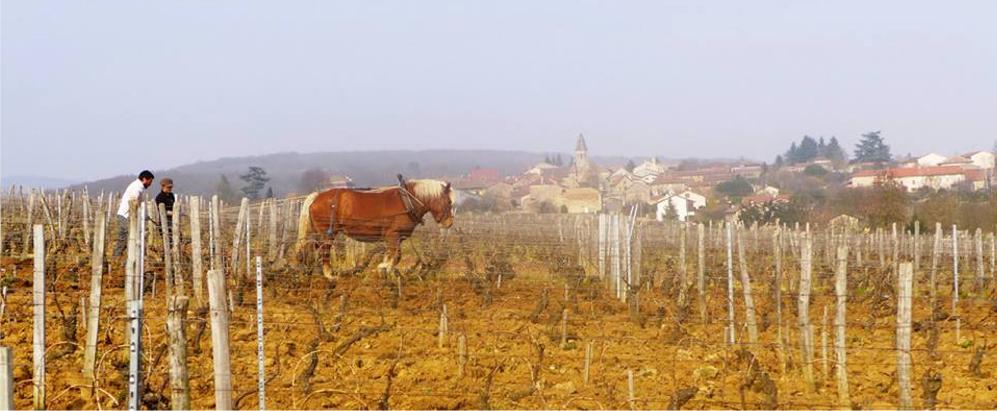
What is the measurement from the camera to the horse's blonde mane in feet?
57.5

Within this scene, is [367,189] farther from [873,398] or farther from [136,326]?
[136,326]

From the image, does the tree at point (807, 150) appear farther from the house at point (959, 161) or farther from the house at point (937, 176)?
the house at point (937, 176)

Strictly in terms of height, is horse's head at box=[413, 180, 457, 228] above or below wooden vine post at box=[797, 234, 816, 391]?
above

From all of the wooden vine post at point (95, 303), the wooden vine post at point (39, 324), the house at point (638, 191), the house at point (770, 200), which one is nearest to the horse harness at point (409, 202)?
the wooden vine post at point (95, 303)

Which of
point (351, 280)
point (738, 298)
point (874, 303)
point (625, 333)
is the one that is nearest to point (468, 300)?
point (351, 280)

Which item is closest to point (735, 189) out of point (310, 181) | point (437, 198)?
point (310, 181)

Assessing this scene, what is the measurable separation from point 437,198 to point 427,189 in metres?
0.22

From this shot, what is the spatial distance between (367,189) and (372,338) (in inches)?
327

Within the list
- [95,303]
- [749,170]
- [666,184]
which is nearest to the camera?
[95,303]

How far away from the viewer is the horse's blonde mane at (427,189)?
1752 centimetres

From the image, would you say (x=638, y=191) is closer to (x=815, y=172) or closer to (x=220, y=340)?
(x=815, y=172)

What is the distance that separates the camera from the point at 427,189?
17.6m

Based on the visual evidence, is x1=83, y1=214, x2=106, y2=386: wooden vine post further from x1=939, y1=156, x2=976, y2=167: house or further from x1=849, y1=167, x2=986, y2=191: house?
x1=939, y1=156, x2=976, y2=167: house

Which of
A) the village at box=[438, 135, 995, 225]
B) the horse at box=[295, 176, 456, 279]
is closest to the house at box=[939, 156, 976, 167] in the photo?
the village at box=[438, 135, 995, 225]
